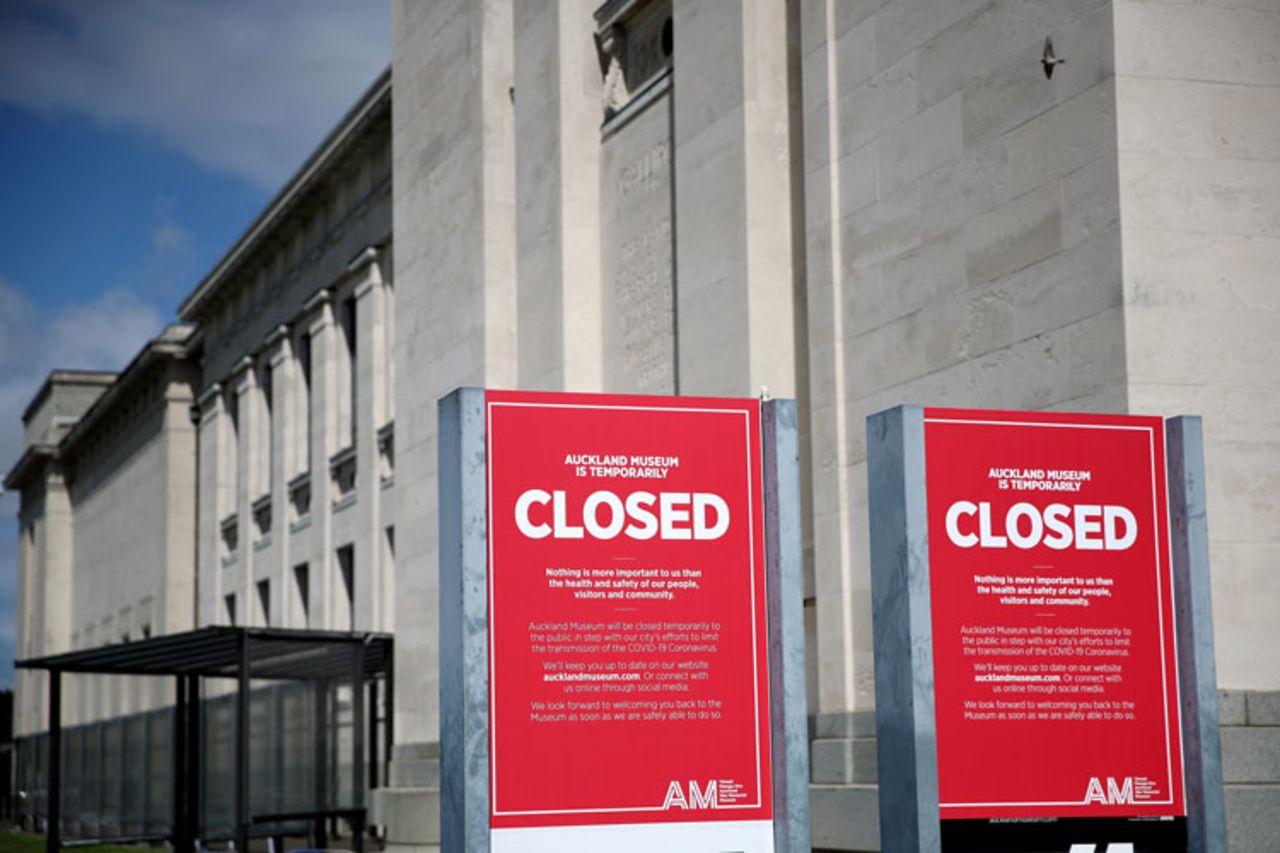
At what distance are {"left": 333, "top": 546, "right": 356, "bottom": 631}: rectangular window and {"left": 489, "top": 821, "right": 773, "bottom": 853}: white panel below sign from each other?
1058 inches

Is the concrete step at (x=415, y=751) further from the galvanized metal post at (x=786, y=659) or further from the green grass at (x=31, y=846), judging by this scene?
the galvanized metal post at (x=786, y=659)

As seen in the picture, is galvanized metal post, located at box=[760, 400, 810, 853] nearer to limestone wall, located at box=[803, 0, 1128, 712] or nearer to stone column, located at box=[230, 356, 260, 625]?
limestone wall, located at box=[803, 0, 1128, 712]

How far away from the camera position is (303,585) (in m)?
37.8

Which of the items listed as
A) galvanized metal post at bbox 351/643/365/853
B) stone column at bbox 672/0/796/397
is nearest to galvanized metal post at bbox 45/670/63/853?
galvanized metal post at bbox 351/643/365/853

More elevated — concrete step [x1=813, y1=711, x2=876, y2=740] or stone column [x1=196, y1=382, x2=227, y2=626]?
stone column [x1=196, y1=382, x2=227, y2=626]

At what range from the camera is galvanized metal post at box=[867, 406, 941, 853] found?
25.4ft

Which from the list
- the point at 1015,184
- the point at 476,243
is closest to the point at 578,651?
the point at 1015,184

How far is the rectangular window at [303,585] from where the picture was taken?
37.3 meters

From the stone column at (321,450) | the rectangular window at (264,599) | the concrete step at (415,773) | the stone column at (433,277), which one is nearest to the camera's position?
the stone column at (433,277)

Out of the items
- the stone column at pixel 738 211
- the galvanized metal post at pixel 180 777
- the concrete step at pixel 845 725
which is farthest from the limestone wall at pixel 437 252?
the concrete step at pixel 845 725

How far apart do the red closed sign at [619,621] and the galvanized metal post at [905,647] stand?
52cm

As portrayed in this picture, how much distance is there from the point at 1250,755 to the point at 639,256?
10053 millimetres

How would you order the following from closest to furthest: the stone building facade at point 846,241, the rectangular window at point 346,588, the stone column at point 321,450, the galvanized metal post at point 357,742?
the stone building facade at point 846,241, the galvanized metal post at point 357,742, the rectangular window at point 346,588, the stone column at point 321,450

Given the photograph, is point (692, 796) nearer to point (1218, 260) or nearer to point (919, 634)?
point (919, 634)
